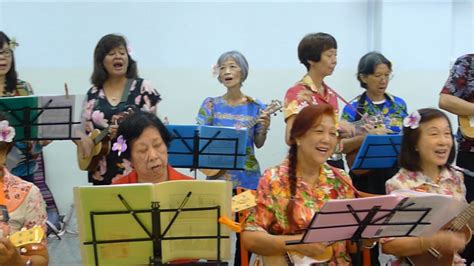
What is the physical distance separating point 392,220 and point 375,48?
11.8ft

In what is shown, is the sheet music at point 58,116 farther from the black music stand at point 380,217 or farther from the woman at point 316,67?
the black music stand at point 380,217

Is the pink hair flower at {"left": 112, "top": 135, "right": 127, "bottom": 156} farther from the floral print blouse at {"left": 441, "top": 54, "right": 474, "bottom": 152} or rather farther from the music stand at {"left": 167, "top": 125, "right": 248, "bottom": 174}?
the floral print blouse at {"left": 441, "top": 54, "right": 474, "bottom": 152}

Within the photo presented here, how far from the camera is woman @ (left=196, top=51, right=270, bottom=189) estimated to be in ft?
12.9

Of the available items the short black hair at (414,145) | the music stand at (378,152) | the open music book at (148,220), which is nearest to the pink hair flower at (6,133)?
the open music book at (148,220)

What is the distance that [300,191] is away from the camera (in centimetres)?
262

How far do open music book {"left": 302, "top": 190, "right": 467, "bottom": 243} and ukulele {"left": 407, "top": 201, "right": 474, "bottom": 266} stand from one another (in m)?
0.17

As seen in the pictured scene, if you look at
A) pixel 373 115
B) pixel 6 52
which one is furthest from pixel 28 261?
pixel 373 115

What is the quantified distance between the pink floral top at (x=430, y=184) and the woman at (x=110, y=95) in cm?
145

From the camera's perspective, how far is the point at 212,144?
3545mm

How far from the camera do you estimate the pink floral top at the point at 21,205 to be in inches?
102

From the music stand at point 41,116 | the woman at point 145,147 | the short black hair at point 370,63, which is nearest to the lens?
the woman at point 145,147

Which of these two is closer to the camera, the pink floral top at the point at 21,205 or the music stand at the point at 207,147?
the pink floral top at the point at 21,205

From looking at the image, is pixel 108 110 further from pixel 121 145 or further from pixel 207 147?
pixel 121 145

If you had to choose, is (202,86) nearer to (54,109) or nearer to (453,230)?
(54,109)
